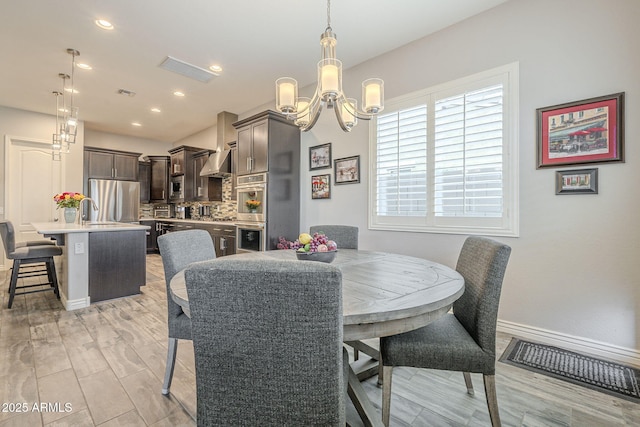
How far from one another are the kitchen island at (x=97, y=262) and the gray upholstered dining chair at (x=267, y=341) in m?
3.26

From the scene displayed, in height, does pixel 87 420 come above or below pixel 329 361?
below

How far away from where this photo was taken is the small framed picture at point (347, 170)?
3.75 m

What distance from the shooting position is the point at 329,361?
2.52 ft

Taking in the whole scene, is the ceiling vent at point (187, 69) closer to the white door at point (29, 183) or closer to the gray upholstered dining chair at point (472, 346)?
the white door at point (29, 183)

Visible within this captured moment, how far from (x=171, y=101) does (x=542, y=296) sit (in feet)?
18.8

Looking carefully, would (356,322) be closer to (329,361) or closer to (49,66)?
(329,361)

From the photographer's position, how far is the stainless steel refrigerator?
6.27 metres

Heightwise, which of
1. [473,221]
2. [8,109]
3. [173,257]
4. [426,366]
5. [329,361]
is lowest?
[426,366]

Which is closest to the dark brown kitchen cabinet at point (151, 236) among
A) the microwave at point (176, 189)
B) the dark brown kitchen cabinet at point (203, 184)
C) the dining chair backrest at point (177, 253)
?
the microwave at point (176, 189)

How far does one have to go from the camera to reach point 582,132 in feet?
7.41

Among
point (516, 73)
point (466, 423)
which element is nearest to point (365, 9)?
point (516, 73)

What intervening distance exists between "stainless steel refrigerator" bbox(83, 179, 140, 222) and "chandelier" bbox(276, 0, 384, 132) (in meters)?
6.02

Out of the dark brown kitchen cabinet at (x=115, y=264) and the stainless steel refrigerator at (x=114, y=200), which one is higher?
the stainless steel refrigerator at (x=114, y=200)

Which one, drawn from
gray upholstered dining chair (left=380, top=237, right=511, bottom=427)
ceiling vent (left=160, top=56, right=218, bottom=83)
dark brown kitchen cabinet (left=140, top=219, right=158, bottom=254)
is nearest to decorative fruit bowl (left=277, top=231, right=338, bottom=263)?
gray upholstered dining chair (left=380, top=237, right=511, bottom=427)
